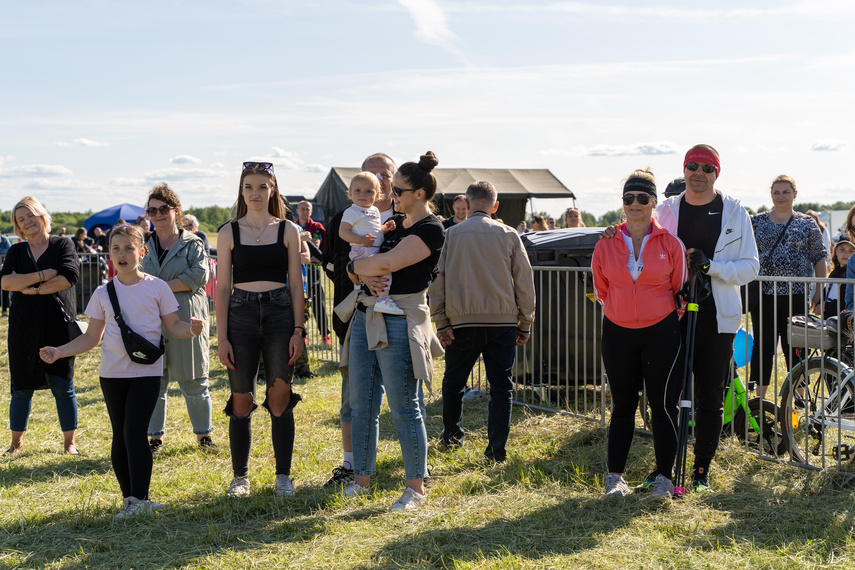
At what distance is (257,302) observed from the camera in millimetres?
4375

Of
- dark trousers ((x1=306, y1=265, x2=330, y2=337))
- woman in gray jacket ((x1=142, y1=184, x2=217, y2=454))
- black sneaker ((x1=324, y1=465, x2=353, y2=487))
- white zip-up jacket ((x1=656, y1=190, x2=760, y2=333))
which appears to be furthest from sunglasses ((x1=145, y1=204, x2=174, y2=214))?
dark trousers ((x1=306, y1=265, x2=330, y2=337))

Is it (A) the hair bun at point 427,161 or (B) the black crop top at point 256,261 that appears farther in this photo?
(B) the black crop top at point 256,261

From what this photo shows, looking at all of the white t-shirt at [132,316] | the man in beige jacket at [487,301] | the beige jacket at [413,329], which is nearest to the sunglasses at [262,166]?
the white t-shirt at [132,316]

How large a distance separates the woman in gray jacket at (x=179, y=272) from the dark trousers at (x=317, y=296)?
3828mm

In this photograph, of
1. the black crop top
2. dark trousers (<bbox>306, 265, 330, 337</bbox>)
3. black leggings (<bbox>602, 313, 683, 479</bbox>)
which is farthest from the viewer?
dark trousers (<bbox>306, 265, 330, 337</bbox>)

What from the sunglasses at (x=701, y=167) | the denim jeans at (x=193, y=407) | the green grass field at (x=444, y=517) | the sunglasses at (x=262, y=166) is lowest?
the green grass field at (x=444, y=517)

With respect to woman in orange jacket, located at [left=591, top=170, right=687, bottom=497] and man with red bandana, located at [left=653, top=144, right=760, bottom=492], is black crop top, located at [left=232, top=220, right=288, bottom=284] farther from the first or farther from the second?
man with red bandana, located at [left=653, top=144, right=760, bottom=492]

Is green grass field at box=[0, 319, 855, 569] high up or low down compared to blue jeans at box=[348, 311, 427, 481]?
down

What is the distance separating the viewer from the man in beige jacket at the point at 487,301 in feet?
17.4

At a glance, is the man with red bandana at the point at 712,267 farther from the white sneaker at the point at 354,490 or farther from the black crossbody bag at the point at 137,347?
the black crossbody bag at the point at 137,347

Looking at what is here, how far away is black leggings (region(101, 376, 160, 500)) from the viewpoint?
4.27 m

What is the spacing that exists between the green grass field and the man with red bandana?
1.36ft

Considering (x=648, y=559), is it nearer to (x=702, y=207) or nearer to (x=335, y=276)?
(x=702, y=207)

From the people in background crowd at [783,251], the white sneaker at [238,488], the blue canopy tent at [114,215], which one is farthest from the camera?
the blue canopy tent at [114,215]
